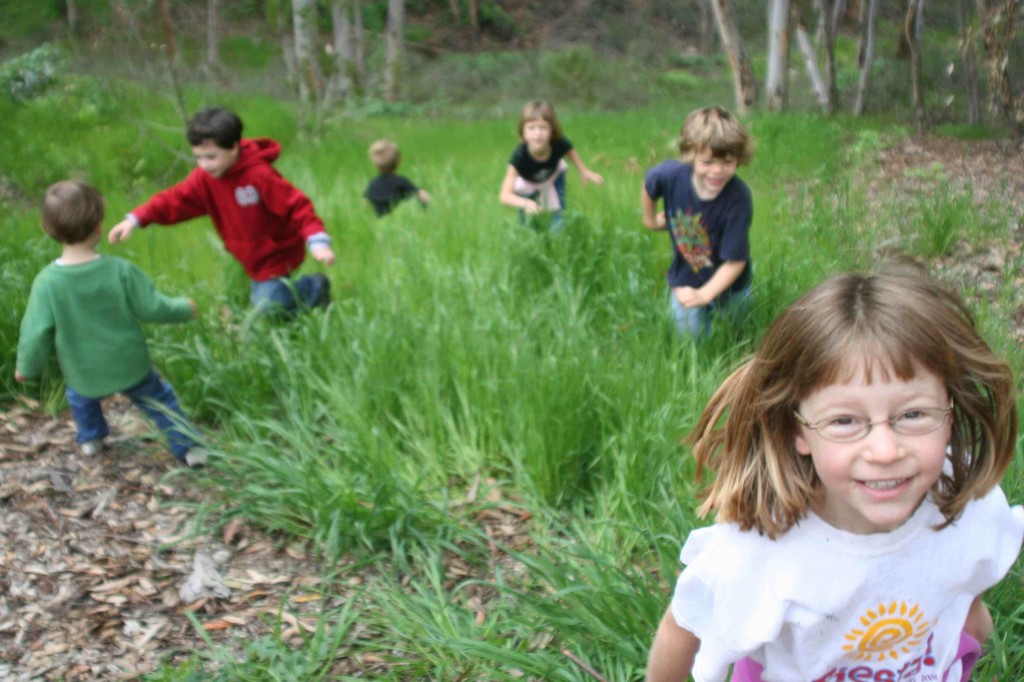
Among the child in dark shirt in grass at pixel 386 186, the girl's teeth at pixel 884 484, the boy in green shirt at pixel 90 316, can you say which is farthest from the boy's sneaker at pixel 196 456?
the child in dark shirt in grass at pixel 386 186

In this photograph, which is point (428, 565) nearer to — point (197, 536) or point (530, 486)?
point (530, 486)

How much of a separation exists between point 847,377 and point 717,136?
2.48m

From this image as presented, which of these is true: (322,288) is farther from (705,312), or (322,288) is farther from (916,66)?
(916,66)

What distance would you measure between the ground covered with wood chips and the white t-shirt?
1.55 m

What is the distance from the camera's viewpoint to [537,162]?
239 inches

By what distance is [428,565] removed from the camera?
3211 millimetres

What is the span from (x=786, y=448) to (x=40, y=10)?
11.0 metres

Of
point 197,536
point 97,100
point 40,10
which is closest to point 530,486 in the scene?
point 197,536

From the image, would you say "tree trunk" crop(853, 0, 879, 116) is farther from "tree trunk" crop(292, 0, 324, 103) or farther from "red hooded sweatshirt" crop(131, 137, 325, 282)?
"red hooded sweatshirt" crop(131, 137, 325, 282)

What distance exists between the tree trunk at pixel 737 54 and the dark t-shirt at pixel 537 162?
660 centimetres

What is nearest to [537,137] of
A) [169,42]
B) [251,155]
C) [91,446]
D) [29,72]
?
[251,155]

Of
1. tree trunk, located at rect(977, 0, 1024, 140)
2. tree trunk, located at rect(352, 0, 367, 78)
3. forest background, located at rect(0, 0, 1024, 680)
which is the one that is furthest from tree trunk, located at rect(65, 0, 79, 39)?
tree trunk, located at rect(977, 0, 1024, 140)

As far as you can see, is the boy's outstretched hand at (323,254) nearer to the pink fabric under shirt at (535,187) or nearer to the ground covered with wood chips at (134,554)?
the ground covered with wood chips at (134,554)

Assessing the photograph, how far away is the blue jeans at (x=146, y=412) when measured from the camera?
13.0 ft
